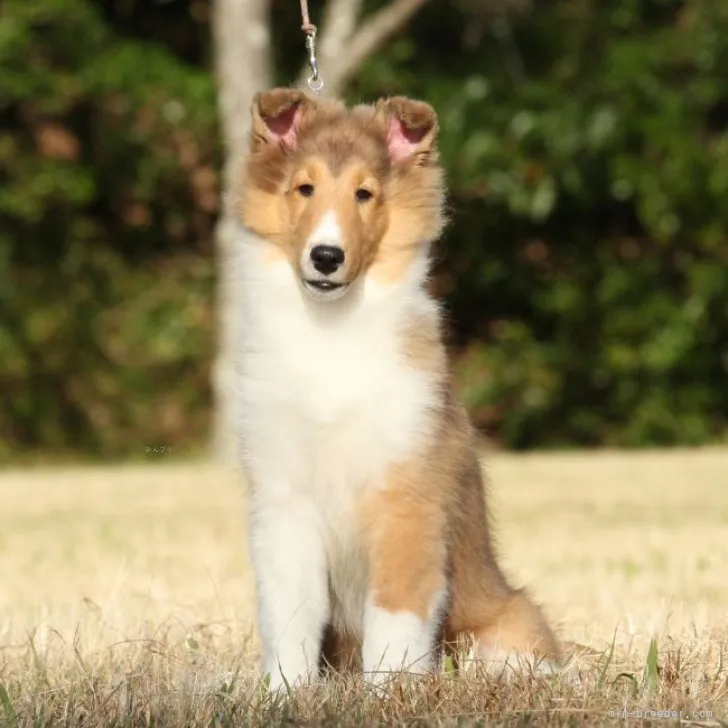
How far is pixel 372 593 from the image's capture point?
4.31 m

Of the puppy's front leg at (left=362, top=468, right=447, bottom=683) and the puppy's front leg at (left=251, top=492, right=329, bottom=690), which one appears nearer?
the puppy's front leg at (left=362, top=468, right=447, bottom=683)

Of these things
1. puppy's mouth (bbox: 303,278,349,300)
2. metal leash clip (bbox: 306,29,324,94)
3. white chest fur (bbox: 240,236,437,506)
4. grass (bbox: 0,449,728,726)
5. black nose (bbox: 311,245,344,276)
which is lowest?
grass (bbox: 0,449,728,726)

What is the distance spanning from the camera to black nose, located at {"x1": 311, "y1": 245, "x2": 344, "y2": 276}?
169 inches

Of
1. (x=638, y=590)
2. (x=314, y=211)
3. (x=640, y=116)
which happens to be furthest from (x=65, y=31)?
(x=314, y=211)

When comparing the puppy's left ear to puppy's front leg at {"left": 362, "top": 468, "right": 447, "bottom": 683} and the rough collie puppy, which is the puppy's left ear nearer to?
the rough collie puppy

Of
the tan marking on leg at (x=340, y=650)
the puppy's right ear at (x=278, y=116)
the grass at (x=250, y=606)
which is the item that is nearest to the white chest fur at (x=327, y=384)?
the puppy's right ear at (x=278, y=116)

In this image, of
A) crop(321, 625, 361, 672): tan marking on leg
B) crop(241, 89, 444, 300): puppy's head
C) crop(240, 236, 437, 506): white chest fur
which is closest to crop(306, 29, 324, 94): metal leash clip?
crop(241, 89, 444, 300): puppy's head

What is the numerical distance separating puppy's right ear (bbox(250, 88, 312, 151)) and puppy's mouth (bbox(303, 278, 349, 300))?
18.1 inches

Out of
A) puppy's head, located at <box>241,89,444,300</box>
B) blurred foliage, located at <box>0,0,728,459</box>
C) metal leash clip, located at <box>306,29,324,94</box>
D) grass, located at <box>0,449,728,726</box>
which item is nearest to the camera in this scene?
grass, located at <box>0,449,728,726</box>

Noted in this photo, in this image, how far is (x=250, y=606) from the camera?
6.27m

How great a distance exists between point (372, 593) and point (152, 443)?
493 inches

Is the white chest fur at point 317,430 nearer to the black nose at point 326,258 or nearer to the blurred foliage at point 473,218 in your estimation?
the black nose at point 326,258

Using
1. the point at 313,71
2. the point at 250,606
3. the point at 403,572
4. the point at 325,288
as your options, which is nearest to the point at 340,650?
the point at 403,572

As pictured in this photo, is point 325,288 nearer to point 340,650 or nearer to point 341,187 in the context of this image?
point 341,187
